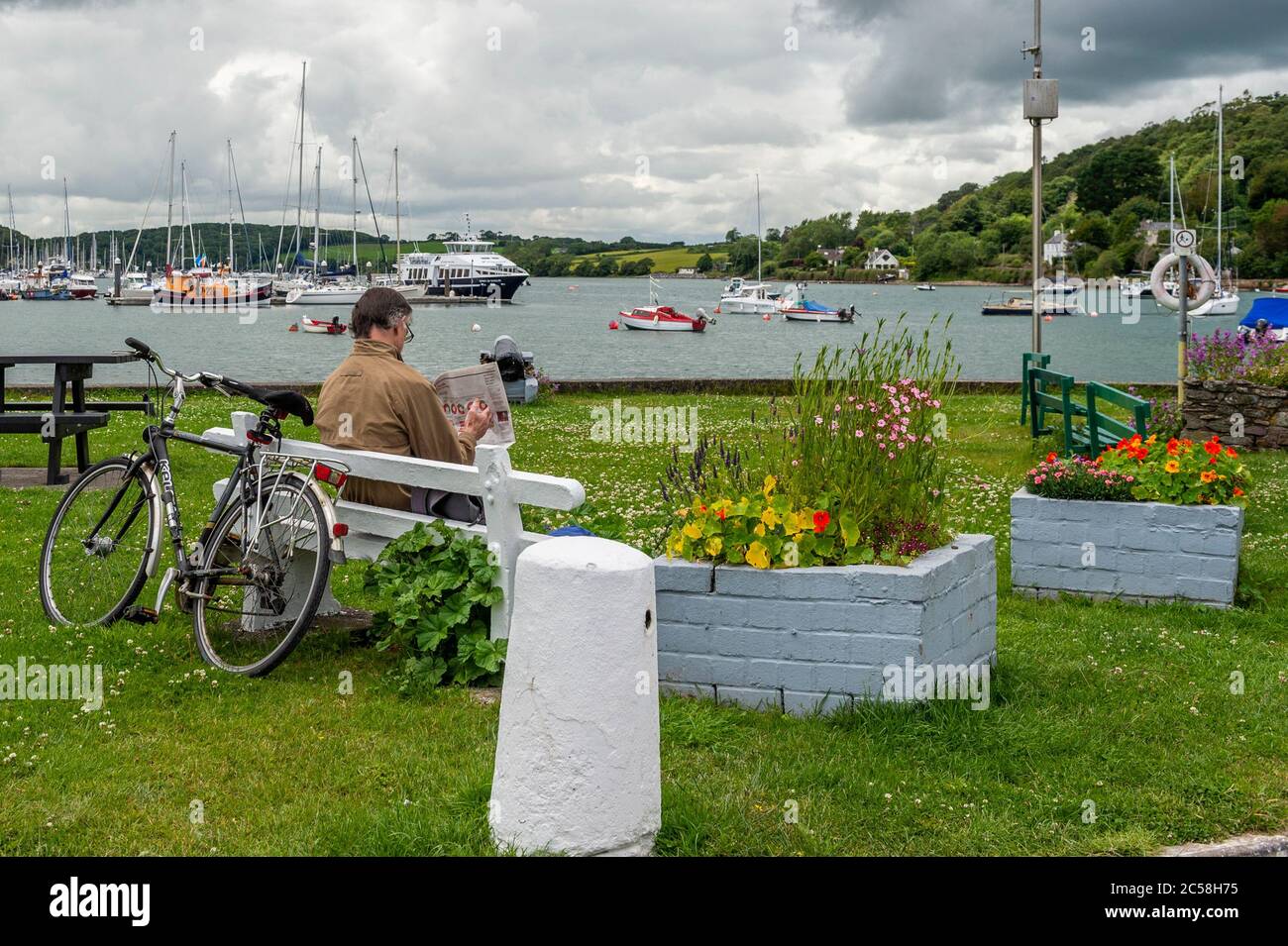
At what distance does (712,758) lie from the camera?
462cm

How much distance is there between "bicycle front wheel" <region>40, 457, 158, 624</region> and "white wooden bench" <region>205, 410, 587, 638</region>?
52cm

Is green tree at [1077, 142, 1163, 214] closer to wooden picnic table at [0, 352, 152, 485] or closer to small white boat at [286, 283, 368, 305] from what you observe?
small white boat at [286, 283, 368, 305]

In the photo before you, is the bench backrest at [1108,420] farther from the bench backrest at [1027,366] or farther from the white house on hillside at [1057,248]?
the white house on hillside at [1057,248]

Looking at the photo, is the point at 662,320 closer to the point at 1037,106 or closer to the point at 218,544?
the point at 1037,106

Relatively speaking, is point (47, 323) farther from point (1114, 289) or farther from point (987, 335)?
point (1114, 289)

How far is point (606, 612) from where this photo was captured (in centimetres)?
365

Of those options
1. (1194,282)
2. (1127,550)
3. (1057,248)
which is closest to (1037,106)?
(1194,282)

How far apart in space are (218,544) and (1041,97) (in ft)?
43.8

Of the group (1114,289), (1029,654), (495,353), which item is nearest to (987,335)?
(1114,289)

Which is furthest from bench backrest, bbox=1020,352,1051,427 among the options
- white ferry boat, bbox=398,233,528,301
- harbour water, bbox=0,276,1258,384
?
white ferry boat, bbox=398,233,528,301

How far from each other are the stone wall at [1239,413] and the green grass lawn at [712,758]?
784cm

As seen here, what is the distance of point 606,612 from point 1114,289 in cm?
12102
